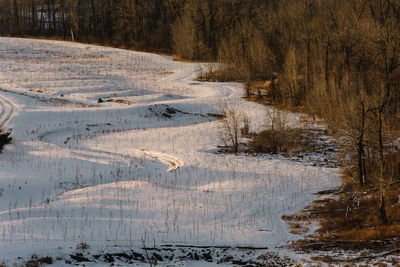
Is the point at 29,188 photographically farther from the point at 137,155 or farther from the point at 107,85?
the point at 107,85

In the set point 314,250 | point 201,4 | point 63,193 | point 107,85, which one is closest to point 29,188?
point 63,193

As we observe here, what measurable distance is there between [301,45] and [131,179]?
25.4m

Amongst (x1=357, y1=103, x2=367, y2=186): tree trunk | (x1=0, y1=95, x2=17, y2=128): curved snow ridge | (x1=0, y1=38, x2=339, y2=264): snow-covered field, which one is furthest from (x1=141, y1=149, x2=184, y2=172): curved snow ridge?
(x1=0, y1=95, x2=17, y2=128): curved snow ridge

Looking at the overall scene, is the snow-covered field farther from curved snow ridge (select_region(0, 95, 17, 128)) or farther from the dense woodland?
the dense woodland

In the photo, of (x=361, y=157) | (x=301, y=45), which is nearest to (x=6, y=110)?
(x=361, y=157)

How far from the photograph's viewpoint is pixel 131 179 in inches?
564

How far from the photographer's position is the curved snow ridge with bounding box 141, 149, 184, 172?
1557cm

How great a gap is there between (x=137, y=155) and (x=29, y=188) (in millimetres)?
5067

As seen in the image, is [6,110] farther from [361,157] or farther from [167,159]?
[361,157]

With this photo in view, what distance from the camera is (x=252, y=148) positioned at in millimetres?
18109

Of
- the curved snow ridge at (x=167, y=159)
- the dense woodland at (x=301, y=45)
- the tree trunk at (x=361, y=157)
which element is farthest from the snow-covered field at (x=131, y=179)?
the dense woodland at (x=301, y=45)

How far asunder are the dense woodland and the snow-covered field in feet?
7.97

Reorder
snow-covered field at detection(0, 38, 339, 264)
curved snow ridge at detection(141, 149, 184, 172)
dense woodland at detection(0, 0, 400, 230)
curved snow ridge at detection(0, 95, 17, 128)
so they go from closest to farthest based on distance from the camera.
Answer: snow-covered field at detection(0, 38, 339, 264) < dense woodland at detection(0, 0, 400, 230) < curved snow ridge at detection(141, 149, 184, 172) < curved snow ridge at detection(0, 95, 17, 128)

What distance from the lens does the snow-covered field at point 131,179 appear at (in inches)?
374
